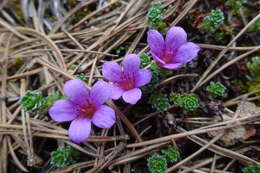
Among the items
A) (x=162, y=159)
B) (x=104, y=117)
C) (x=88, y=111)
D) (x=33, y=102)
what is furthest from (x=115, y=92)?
(x=33, y=102)

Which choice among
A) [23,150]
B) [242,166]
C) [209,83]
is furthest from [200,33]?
[23,150]

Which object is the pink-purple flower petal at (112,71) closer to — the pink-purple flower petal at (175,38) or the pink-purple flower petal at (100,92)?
the pink-purple flower petal at (100,92)

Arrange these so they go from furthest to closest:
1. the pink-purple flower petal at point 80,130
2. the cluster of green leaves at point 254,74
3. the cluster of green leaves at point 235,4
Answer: the cluster of green leaves at point 235,4 → the cluster of green leaves at point 254,74 → the pink-purple flower petal at point 80,130

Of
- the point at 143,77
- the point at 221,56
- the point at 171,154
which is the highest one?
the point at 143,77

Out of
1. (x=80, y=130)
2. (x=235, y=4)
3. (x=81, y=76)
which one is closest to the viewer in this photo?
(x=80, y=130)

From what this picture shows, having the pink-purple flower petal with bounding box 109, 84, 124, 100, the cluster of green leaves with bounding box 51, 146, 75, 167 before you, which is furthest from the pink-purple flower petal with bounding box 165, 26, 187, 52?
the cluster of green leaves with bounding box 51, 146, 75, 167

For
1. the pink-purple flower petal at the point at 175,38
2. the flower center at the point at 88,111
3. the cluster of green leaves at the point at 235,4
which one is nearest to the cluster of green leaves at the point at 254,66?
the cluster of green leaves at the point at 235,4

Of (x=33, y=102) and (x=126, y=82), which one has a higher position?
(x=33, y=102)

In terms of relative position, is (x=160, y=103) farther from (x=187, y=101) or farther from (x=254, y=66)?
(x=254, y=66)
